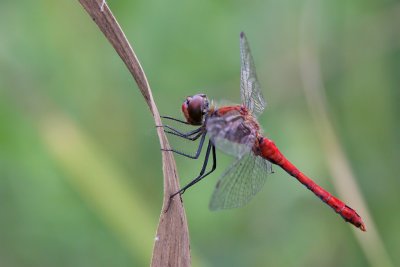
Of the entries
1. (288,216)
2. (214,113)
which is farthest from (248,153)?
(288,216)

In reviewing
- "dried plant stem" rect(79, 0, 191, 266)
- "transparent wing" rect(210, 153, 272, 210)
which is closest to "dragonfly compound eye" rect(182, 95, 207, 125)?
"transparent wing" rect(210, 153, 272, 210)

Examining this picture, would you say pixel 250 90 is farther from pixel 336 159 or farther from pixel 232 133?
pixel 336 159

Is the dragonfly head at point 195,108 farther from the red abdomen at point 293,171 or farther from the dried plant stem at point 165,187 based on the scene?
the dried plant stem at point 165,187

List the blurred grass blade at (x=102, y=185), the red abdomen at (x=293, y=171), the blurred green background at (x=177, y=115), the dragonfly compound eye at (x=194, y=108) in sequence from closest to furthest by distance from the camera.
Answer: the blurred grass blade at (x=102, y=185)
the dragonfly compound eye at (x=194, y=108)
the red abdomen at (x=293, y=171)
the blurred green background at (x=177, y=115)

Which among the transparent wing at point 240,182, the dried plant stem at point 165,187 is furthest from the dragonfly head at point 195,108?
the dried plant stem at point 165,187

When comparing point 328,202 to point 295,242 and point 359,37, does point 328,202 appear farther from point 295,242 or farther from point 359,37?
point 359,37
